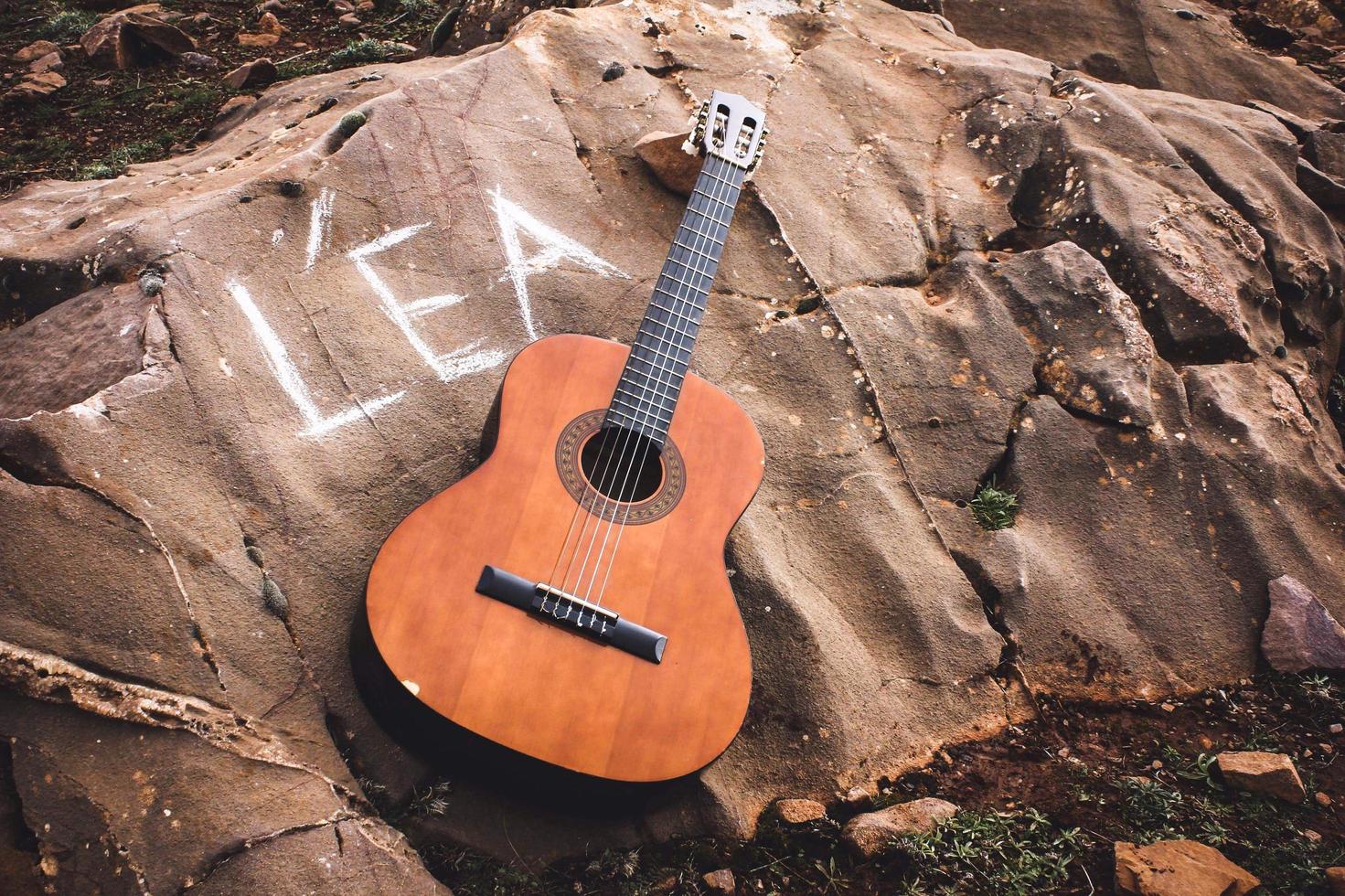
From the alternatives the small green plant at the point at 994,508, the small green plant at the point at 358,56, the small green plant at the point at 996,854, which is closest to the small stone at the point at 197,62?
the small green plant at the point at 358,56

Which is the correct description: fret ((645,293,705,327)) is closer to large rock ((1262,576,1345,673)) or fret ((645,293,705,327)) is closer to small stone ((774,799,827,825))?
small stone ((774,799,827,825))

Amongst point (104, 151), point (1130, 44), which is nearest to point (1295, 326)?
point (1130, 44)

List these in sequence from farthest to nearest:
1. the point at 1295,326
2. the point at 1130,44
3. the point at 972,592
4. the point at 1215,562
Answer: the point at 1130,44 < the point at 1295,326 < the point at 1215,562 < the point at 972,592

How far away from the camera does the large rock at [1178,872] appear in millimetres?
2002

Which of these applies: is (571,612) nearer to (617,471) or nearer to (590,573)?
(590,573)

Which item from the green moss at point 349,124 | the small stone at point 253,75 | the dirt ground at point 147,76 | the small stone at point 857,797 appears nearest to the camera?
the small stone at point 857,797

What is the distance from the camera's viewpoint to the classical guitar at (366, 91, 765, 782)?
1892 mm

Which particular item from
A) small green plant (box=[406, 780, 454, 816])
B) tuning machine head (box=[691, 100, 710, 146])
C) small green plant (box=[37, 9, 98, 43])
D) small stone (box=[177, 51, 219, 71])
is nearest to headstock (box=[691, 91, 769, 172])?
tuning machine head (box=[691, 100, 710, 146])

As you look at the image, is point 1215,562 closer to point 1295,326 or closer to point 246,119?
point 1295,326

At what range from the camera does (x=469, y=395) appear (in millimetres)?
2734

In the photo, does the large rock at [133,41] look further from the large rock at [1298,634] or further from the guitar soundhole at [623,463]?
the large rock at [1298,634]

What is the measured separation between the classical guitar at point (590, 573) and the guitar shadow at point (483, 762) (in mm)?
36

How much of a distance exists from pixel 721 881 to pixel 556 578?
89 cm

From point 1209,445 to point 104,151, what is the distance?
5503 mm
